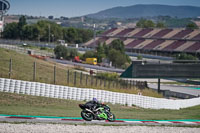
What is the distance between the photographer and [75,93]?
30.9 m

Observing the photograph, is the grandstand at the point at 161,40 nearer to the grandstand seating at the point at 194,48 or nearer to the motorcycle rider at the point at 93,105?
the grandstand seating at the point at 194,48

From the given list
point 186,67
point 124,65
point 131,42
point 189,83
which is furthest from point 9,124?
point 131,42

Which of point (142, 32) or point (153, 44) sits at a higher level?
point (142, 32)

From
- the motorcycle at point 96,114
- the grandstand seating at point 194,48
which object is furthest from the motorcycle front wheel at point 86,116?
the grandstand seating at point 194,48

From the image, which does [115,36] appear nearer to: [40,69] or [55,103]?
[40,69]

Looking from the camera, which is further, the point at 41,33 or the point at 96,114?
the point at 41,33

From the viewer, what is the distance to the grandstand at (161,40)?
12156cm

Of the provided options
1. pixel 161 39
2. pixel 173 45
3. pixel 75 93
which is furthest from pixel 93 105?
pixel 161 39

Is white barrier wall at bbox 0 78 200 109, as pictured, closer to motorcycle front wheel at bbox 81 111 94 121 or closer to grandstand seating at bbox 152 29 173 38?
motorcycle front wheel at bbox 81 111 94 121

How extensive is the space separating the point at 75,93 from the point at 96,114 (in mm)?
10859

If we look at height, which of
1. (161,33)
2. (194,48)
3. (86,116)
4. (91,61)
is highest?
(161,33)

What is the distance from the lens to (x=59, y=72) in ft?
150

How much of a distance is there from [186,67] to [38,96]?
91.2ft

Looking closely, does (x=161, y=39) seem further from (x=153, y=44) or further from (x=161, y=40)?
(x=153, y=44)
